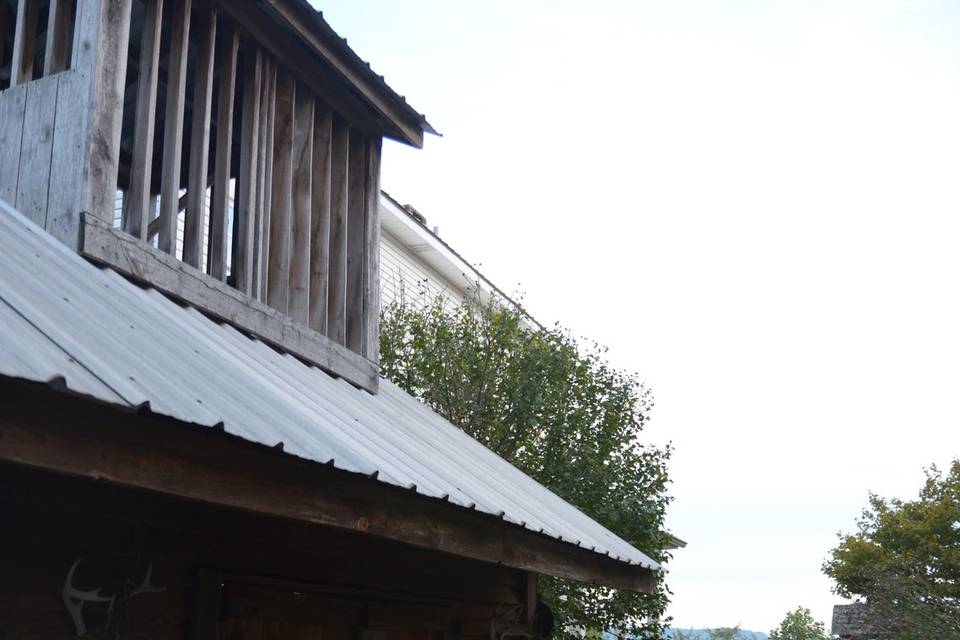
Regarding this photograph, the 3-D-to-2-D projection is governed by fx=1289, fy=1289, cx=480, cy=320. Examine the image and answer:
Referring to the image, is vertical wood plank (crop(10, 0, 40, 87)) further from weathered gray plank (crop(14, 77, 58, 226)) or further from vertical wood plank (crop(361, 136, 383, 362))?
vertical wood plank (crop(361, 136, 383, 362))

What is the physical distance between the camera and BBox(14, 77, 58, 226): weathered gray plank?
20.5 ft

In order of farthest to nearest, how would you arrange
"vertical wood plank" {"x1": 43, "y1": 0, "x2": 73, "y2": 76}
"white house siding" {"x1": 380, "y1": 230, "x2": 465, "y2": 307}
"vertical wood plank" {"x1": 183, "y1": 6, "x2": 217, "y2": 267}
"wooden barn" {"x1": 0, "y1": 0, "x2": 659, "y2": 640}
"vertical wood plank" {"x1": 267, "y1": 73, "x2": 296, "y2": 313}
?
1. "white house siding" {"x1": 380, "y1": 230, "x2": 465, "y2": 307}
2. "vertical wood plank" {"x1": 267, "y1": 73, "x2": 296, "y2": 313}
3. "vertical wood plank" {"x1": 183, "y1": 6, "x2": 217, "y2": 267}
4. "vertical wood plank" {"x1": 43, "y1": 0, "x2": 73, "y2": 76}
5. "wooden barn" {"x1": 0, "y1": 0, "x2": 659, "y2": 640}

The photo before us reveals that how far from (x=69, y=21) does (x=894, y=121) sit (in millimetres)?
25809

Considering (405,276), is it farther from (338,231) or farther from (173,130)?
(173,130)

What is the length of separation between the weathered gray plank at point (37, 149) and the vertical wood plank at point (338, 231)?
2.51m

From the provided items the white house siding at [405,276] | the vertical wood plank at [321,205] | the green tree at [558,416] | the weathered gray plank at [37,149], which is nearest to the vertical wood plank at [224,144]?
the vertical wood plank at [321,205]

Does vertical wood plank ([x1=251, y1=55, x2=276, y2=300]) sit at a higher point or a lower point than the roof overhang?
lower

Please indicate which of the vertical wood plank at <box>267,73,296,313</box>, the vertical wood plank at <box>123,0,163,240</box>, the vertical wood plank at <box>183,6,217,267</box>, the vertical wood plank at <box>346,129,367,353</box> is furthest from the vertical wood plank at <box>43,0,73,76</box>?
the vertical wood plank at <box>346,129,367,353</box>

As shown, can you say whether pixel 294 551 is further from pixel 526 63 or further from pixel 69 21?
pixel 526 63

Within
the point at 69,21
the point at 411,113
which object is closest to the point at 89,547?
the point at 69,21

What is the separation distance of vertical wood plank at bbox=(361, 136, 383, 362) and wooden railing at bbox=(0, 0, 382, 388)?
1 centimetres

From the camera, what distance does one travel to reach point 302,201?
831 cm

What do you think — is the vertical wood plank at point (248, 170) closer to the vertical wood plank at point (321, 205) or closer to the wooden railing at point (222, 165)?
the wooden railing at point (222, 165)

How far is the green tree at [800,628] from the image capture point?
117 ft
